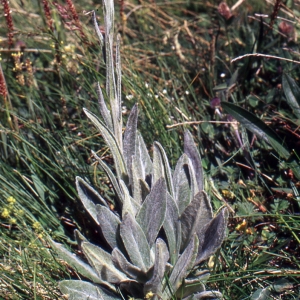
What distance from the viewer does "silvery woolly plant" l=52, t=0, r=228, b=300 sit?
1.64m

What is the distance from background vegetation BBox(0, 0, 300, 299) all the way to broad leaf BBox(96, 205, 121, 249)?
232mm

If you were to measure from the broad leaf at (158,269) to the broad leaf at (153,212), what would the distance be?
0.09 metres

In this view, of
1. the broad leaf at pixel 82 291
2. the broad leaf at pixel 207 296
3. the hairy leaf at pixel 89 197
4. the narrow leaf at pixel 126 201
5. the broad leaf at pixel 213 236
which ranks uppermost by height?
the narrow leaf at pixel 126 201

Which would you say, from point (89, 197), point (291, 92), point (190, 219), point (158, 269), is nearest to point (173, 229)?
point (190, 219)

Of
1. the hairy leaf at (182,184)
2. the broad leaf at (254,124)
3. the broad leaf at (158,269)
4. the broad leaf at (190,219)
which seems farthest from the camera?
the broad leaf at (254,124)

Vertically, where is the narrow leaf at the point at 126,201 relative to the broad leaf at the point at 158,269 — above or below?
above

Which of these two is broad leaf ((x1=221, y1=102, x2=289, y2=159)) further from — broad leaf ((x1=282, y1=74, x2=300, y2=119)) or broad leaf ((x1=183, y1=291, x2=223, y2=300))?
broad leaf ((x1=183, y1=291, x2=223, y2=300))

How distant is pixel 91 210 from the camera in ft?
6.02

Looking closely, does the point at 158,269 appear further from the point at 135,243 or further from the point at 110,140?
the point at 110,140

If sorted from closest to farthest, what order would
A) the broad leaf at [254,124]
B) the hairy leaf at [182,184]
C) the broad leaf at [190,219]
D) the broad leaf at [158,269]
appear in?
the broad leaf at [158,269] → the broad leaf at [190,219] → the hairy leaf at [182,184] → the broad leaf at [254,124]

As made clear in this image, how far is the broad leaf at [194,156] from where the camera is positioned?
1.83m

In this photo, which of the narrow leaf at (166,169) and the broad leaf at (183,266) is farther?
the narrow leaf at (166,169)

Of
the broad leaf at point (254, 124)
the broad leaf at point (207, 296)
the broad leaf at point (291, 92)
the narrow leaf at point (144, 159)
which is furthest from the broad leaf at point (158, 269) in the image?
the broad leaf at point (291, 92)

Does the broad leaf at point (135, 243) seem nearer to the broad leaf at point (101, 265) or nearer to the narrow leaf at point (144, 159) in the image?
the broad leaf at point (101, 265)
